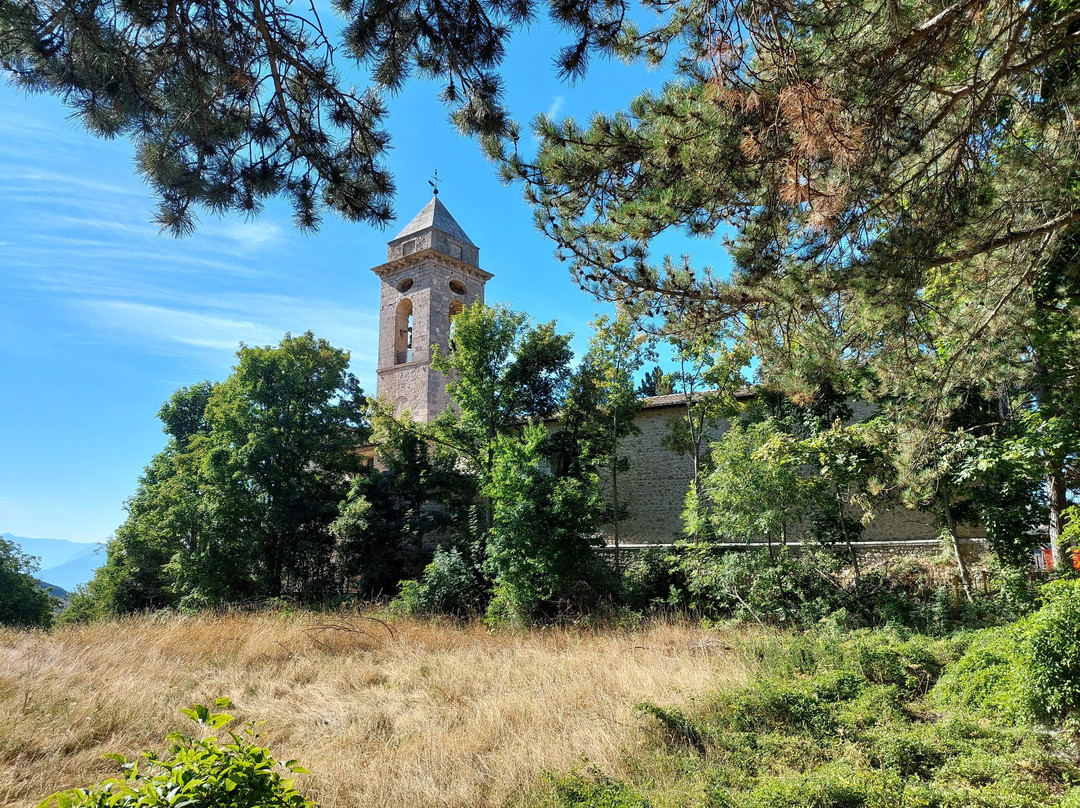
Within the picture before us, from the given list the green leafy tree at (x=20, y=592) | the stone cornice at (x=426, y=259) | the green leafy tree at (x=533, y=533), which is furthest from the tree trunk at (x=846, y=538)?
the green leafy tree at (x=20, y=592)

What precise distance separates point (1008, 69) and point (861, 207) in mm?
1265

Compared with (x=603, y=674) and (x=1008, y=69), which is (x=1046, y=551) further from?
(x=1008, y=69)

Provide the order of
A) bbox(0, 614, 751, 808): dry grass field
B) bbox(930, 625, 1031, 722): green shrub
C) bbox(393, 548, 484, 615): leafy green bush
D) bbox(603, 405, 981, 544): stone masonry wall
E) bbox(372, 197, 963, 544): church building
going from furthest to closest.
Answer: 1. bbox(372, 197, 963, 544): church building
2. bbox(603, 405, 981, 544): stone masonry wall
3. bbox(393, 548, 484, 615): leafy green bush
4. bbox(930, 625, 1031, 722): green shrub
5. bbox(0, 614, 751, 808): dry grass field

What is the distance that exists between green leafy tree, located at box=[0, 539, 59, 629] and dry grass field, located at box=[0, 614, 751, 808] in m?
19.6

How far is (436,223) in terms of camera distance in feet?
88.1

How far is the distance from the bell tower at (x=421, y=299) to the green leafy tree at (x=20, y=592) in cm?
1744

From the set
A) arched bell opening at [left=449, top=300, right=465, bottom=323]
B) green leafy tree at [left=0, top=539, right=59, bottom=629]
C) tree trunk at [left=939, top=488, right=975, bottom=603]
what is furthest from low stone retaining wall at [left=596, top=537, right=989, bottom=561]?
green leafy tree at [left=0, top=539, right=59, bottom=629]

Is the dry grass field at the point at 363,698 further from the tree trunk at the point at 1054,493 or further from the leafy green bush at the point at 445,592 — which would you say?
the tree trunk at the point at 1054,493

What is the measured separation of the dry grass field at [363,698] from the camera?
4.59 m

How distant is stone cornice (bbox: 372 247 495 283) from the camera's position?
2573 cm

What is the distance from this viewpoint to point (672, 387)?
15758mm

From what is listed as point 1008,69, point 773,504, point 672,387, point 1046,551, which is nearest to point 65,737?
point 1008,69

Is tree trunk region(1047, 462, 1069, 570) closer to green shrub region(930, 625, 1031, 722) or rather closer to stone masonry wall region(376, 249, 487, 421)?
green shrub region(930, 625, 1031, 722)

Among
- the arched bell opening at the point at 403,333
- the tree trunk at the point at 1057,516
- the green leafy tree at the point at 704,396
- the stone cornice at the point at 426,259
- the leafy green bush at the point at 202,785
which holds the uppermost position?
the stone cornice at the point at 426,259
